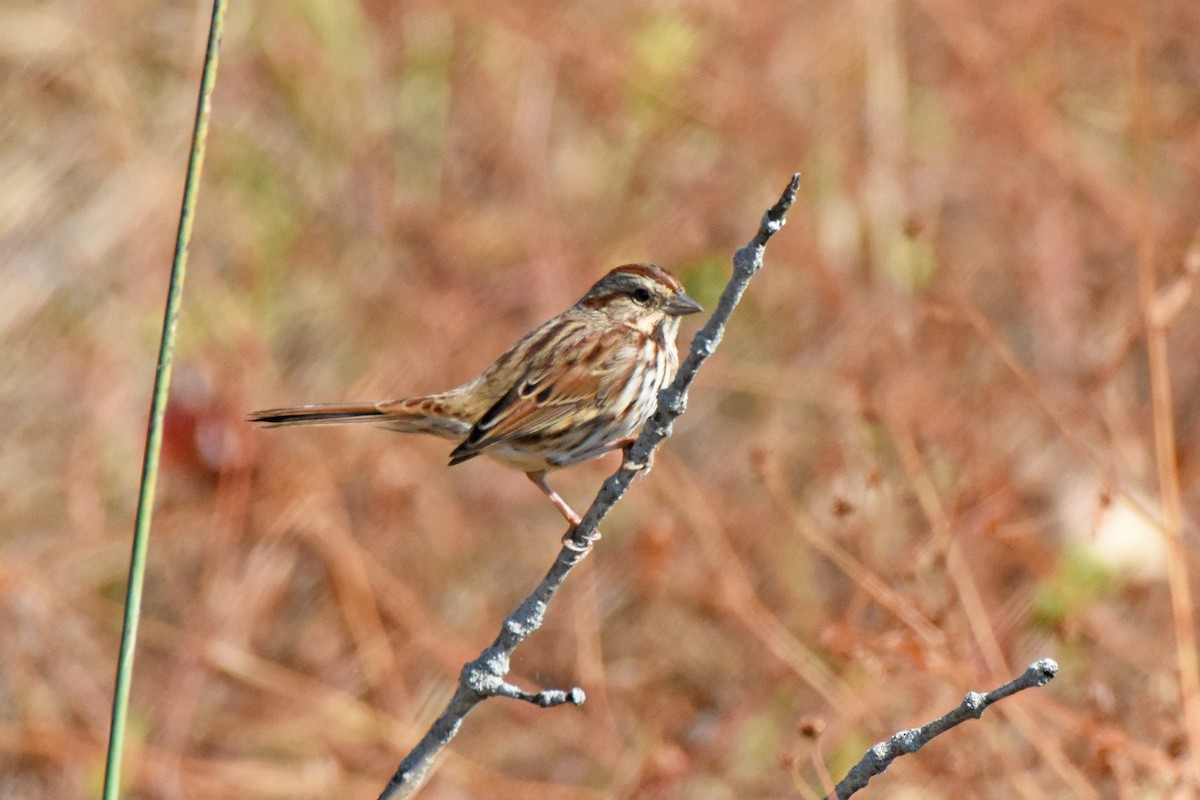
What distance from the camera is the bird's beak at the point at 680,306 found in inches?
132

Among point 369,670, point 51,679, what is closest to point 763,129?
point 369,670

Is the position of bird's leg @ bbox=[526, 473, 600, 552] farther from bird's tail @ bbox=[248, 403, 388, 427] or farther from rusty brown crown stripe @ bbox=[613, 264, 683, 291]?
rusty brown crown stripe @ bbox=[613, 264, 683, 291]

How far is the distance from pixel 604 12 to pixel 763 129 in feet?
2.87

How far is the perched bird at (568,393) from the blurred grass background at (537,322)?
0.94 meters

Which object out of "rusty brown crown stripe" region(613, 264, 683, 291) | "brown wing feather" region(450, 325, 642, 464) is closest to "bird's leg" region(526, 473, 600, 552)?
"brown wing feather" region(450, 325, 642, 464)

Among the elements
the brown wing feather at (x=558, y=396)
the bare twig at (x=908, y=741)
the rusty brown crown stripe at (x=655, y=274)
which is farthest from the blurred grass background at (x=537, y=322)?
the bare twig at (x=908, y=741)

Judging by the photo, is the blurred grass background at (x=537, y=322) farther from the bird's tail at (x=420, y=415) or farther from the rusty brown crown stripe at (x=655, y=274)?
the bird's tail at (x=420, y=415)

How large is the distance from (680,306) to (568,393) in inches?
12.6

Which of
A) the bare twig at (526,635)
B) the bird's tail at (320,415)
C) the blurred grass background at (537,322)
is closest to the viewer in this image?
the bare twig at (526,635)

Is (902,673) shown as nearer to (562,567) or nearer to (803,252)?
(562,567)

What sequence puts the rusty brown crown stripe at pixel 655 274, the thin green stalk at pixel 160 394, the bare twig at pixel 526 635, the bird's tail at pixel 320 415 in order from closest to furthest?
1. the thin green stalk at pixel 160 394
2. the bare twig at pixel 526 635
3. the bird's tail at pixel 320 415
4. the rusty brown crown stripe at pixel 655 274

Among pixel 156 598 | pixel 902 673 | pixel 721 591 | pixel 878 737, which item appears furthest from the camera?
pixel 156 598

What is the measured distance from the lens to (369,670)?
205 inches

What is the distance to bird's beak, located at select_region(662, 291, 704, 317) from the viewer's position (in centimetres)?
335
